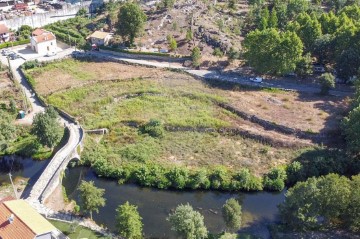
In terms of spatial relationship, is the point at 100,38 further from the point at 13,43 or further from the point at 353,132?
the point at 353,132

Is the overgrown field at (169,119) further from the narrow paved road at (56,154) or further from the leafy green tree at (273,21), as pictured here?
the leafy green tree at (273,21)

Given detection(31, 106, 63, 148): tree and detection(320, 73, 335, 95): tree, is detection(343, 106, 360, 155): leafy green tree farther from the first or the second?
detection(31, 106, 63, 148): tree

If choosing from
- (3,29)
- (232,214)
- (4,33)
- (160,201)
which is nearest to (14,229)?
(160,201)

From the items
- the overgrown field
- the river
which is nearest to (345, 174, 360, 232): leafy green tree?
the river

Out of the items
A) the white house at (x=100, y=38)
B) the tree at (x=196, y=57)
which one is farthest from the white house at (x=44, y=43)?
the tree at (x=196, y=57)

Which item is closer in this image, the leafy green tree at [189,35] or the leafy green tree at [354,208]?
the leafy green tree at [354,208]
